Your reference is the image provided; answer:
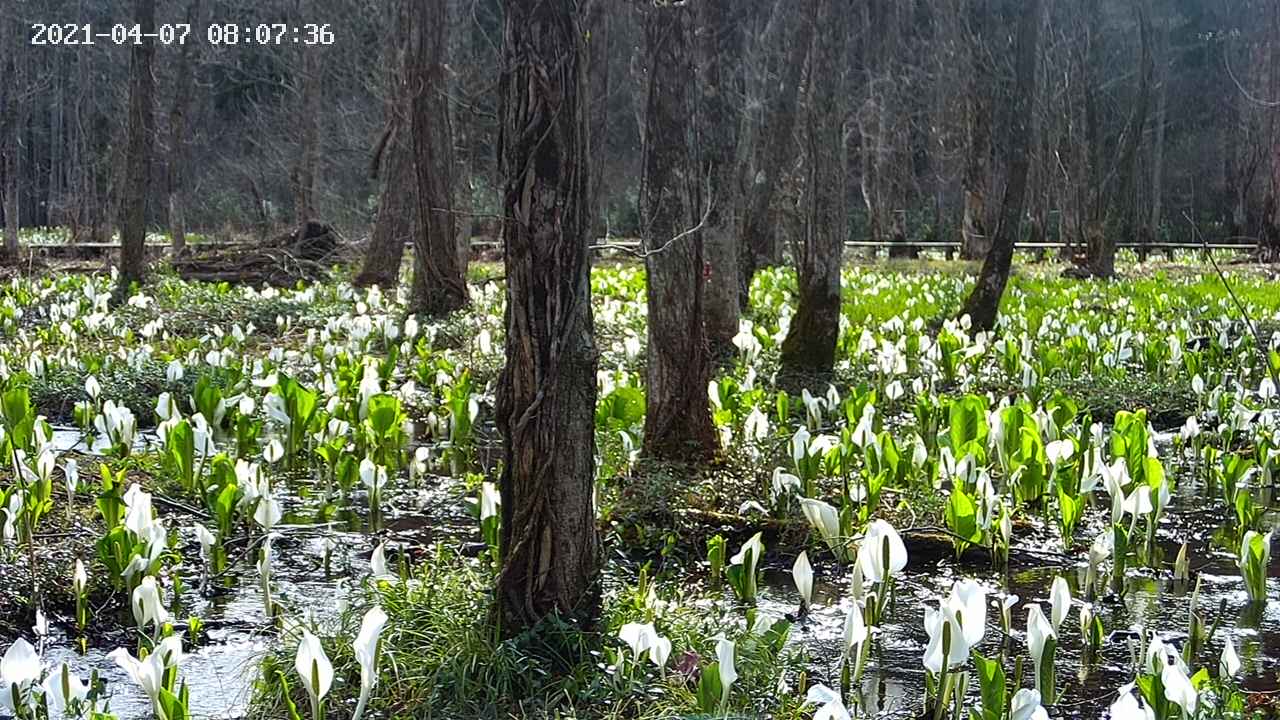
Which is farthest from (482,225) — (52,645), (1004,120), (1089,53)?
(52,645)

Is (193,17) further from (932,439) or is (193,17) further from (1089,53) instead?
(932,439)

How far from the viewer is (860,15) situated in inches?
899

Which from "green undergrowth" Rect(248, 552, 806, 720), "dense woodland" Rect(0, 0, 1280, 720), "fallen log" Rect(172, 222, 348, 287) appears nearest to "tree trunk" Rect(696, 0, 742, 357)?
"dense woodland" Rect(0, 0, 1280, 720)

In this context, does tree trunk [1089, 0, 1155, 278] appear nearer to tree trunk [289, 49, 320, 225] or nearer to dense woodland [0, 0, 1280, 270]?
dense woodland [0, 0, 1280, 270]

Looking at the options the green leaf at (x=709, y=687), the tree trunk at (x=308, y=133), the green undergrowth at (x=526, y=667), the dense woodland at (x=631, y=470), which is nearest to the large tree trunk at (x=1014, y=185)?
the dense woodland at (x=631, y=470)

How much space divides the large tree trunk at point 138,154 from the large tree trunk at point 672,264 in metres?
8.34

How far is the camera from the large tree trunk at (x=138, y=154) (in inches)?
506

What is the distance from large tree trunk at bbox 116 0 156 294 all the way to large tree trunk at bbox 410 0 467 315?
273 cm

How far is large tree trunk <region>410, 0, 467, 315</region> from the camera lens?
11984mm

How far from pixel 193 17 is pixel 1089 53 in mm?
14577

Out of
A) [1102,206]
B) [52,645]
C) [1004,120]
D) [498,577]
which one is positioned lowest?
[52,645]

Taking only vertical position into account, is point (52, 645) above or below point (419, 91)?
below

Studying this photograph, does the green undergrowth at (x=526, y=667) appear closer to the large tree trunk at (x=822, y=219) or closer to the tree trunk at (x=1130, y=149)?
the large tree trunk at (x=822, y=219)

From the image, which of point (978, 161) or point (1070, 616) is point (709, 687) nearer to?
point (1070, 616)
